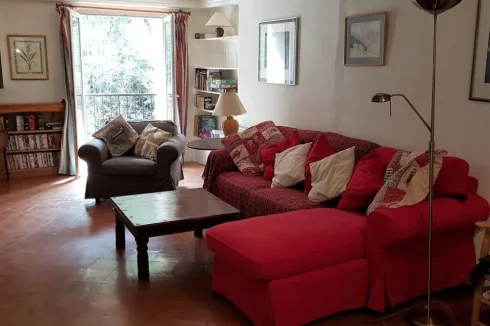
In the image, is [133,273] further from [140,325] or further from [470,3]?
[470,3]

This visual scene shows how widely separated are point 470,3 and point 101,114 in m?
5.33

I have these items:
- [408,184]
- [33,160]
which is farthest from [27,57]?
[408,184]

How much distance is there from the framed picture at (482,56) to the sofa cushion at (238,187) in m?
1.69

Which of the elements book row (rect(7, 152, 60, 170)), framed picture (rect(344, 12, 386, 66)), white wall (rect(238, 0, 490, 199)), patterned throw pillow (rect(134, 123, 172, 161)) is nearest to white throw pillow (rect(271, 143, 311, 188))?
white wall (rect(238, 0, 490, 199))

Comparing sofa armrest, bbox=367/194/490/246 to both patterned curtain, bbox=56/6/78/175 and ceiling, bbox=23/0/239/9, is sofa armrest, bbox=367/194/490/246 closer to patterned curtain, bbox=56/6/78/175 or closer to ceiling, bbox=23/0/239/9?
ceiling, bbox=23/0/239/9

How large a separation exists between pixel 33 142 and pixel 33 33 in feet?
4.56

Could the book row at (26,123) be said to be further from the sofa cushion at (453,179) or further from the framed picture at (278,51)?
the sofa cushion at (453,179)

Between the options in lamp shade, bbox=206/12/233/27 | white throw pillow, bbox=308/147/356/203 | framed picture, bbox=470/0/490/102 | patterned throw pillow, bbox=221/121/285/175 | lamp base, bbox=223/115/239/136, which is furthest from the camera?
lamp shade, bbox=206/12/233/27

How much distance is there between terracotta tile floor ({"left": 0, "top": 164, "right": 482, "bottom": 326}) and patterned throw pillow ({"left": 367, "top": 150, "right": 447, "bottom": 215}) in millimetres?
665

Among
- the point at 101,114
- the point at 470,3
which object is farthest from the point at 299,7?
the point at 101,114

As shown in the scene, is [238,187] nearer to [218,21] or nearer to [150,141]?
[150,141]

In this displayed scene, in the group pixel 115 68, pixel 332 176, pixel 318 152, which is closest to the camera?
pixel 332 176

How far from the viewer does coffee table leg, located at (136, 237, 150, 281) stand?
3.12 m

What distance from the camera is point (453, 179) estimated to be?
2867mm
